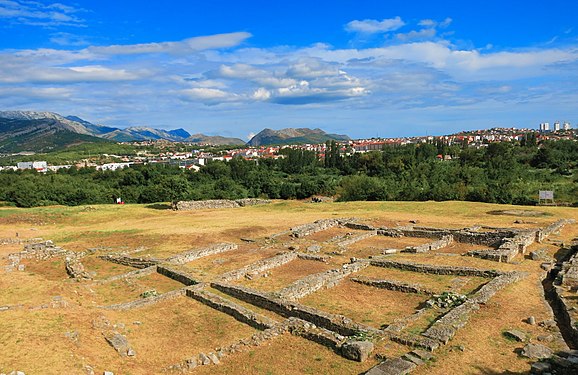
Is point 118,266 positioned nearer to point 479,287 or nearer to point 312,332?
point 312,332

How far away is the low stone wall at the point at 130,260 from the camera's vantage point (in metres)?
20.1

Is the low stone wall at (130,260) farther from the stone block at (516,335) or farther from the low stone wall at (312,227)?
the stone block at (516,335)

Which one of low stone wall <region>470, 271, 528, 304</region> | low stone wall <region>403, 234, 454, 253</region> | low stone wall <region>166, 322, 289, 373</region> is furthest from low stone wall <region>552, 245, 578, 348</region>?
low stone wall <region>166, 322, 289, 373</region>

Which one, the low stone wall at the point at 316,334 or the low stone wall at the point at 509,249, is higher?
the low stone wall at the point at 509,249

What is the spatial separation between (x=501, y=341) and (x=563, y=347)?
4.46 feet

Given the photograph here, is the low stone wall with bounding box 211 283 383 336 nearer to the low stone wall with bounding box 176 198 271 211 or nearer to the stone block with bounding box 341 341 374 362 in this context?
the stone block with bounding box 341 341 374 362

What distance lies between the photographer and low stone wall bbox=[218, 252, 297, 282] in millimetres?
17423

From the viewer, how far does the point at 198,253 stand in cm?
2177

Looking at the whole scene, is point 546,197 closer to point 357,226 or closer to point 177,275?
point 357,226

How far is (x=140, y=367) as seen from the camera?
10023mm

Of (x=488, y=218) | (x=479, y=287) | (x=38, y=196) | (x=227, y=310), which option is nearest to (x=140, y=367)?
(x=227, y=310)

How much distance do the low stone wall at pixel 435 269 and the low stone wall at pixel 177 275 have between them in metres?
8.13

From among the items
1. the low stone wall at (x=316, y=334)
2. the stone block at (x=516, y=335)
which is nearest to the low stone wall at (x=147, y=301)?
the low stone wall at (x=316, y=334)

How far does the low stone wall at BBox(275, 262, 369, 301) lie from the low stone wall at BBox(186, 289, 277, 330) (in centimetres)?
160
